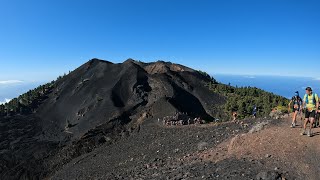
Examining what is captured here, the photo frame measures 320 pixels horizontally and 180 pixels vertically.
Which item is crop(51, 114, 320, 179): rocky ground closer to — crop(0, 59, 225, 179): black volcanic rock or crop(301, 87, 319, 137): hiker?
crop(301, 87, 319, 137): hiker

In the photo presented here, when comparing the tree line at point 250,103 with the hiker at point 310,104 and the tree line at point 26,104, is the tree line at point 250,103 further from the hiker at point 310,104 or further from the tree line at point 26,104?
the tree line at point 26,104

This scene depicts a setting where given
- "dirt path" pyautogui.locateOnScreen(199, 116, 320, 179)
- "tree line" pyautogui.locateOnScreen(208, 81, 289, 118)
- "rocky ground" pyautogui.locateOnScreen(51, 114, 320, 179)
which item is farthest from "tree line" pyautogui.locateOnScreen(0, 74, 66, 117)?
"dirt path" pyautogui.locateOnScreen(199, 116, 320, 179)

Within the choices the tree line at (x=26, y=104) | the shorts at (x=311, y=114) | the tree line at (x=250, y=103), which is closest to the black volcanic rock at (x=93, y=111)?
the tree line at (x=26, y=104)

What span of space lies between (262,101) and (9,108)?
47185 mm

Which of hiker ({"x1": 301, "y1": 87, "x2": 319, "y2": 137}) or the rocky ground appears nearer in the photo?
the rocky ground

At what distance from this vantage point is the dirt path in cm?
1634

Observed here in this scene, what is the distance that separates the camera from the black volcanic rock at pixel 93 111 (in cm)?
4287

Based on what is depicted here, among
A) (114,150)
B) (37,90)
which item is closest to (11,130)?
(37,90)

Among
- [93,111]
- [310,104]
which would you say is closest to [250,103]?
[93,111]

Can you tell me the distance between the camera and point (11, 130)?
187 feet

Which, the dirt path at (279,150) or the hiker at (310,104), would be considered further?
the hiker at (310,104)

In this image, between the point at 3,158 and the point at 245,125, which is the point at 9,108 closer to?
the point at 3,158

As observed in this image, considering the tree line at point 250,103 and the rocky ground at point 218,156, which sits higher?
the tree line at point 250,103

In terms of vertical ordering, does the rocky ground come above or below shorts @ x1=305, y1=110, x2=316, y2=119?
below
